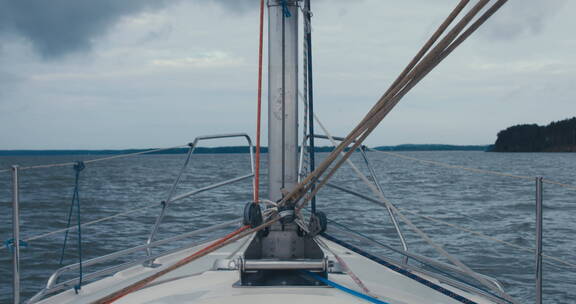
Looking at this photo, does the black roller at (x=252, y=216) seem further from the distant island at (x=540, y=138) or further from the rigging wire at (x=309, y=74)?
the distant island at (x=540, y=138)

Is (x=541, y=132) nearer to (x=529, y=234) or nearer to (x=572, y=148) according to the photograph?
(x=572, y=148)

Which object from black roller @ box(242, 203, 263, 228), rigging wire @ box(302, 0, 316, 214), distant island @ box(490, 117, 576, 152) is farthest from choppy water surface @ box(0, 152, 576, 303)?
distant island @ box(490, 117, 576, 152)

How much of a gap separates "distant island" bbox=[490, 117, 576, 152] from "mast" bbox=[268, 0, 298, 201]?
9728 centimetres

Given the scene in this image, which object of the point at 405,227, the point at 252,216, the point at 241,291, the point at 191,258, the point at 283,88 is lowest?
the point at 405,227

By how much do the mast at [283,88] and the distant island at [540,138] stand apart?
97276 millimetres

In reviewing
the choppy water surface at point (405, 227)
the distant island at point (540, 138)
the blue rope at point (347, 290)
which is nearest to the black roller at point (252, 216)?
the blue rope at point (347, 290)

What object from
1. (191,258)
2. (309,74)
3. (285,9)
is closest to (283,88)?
(309,74)

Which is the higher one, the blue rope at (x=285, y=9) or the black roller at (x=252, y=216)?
the blue rope at (x=285, y=9)

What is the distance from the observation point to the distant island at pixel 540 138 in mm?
89750

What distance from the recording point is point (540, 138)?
9600 cm

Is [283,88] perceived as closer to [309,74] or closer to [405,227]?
[309,74]

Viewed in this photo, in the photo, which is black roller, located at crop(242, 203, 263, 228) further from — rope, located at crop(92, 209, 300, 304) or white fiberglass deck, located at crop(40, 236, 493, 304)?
white fiberglass deck, located at crop(40, 236, 493, 304)

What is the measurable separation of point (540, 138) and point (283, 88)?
104m

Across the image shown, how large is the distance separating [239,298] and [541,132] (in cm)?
10528
